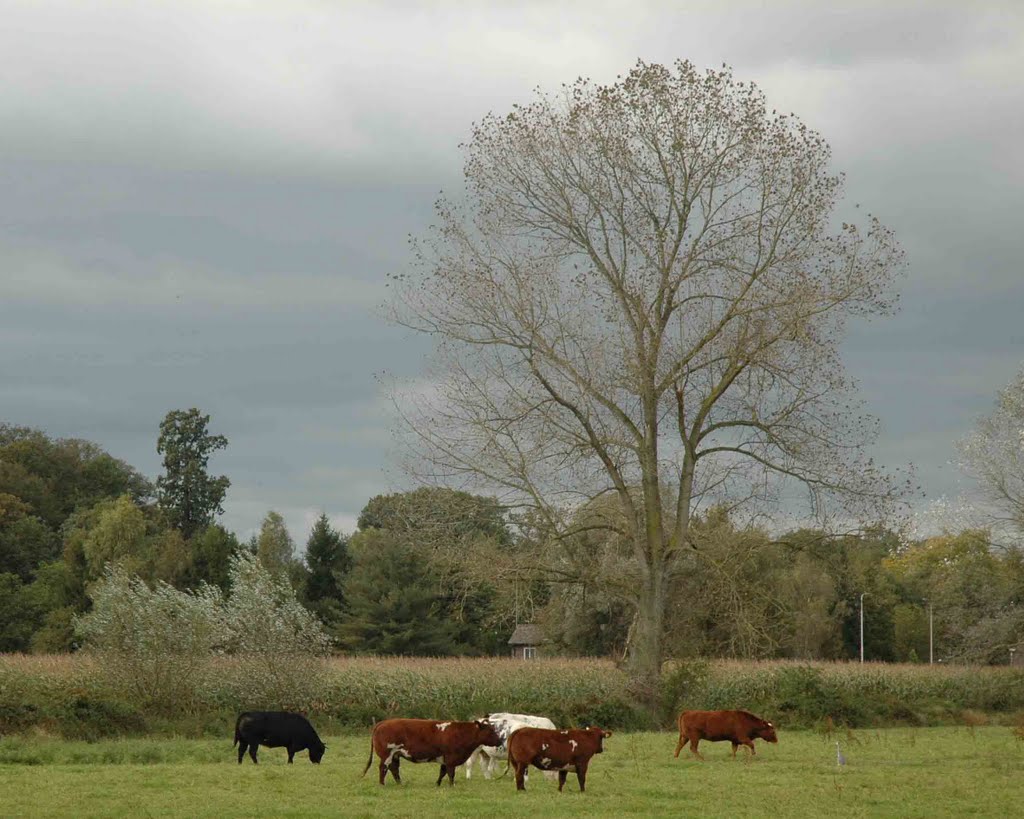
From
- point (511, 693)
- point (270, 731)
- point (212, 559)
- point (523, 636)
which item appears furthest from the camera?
point (523, 636)

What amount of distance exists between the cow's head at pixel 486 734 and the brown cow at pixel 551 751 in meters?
0.75

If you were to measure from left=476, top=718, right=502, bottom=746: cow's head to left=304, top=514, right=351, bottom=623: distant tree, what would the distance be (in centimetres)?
5081

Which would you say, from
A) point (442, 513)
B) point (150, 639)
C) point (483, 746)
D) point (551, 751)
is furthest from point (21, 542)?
point (551, 751)

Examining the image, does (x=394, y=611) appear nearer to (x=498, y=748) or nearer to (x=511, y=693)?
(x=511, y=693)

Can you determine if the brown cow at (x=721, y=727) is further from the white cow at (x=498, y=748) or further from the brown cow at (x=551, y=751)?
the brown cow at (x=551, y=751)

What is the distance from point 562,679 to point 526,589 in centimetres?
549

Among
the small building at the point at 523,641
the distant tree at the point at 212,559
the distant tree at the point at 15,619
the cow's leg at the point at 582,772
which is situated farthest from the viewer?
the small building at the point at 523,641

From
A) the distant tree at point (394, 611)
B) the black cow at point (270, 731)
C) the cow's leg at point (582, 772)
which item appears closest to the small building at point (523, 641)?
the distant tree at point (394, 611)

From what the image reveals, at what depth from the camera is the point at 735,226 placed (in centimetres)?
3259

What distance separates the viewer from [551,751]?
18.0 m

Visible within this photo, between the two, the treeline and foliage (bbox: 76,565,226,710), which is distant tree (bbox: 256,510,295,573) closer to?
the treeline

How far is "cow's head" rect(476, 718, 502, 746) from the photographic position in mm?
18922

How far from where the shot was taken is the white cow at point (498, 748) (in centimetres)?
1997

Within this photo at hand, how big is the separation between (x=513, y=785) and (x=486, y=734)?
927 millimetres
